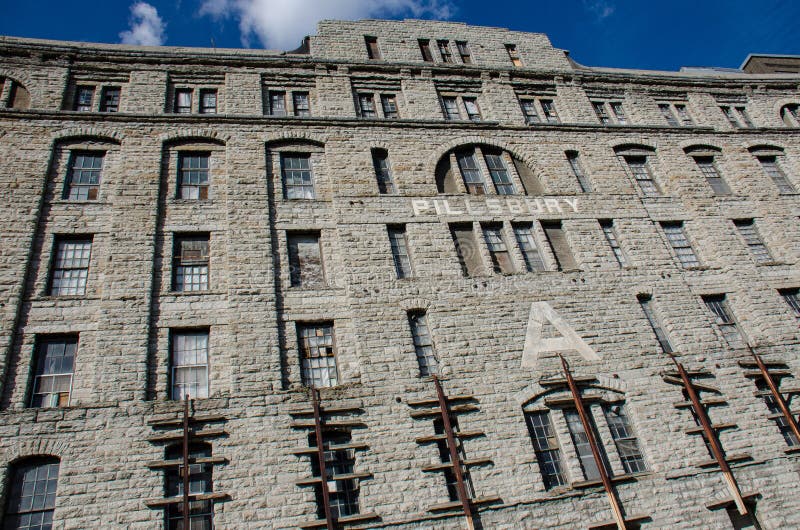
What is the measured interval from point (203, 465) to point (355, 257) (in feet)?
21.8

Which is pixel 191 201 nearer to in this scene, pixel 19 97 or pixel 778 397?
pixel 19 97

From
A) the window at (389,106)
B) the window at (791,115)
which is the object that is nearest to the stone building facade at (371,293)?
the window at (389,106)

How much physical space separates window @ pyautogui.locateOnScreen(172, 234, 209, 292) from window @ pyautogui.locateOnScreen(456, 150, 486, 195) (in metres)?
8.89

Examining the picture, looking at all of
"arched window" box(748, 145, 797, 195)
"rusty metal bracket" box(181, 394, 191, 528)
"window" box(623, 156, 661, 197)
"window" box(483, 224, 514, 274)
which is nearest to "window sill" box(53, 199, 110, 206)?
"rusty metal bracket" box(181, 394, 191, 528)

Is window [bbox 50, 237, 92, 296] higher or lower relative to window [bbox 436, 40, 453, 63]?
lower

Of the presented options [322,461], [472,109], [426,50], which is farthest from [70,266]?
[426,50]

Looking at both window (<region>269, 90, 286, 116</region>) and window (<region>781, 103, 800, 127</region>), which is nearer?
window (<region>269, 90, 286, 116</region>)

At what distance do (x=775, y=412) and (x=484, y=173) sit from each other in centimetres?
1135

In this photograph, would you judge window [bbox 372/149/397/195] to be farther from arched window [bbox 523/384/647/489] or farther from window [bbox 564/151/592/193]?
arched window [bbox 523/384/647/489]

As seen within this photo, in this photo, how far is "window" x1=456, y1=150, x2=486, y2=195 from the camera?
1745cm

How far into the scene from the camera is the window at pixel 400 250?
49.3 ft

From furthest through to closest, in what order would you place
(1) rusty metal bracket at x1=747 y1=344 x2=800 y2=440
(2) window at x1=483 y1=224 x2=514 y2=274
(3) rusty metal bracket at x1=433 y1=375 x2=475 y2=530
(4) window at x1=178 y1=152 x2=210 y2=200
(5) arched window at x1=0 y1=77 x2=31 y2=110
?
1. (5) arched window at x1=0 y1=77 x2=31 y2=110
2. (2) window at x1=483 y1=224 x2=514 y2=274
3. (4) window at x1=178 y1=152 x2=210 y2=200
4. (1) rusty metal bracket at x1=747 y1=344 x2=800 y2=440
5. (3) rusty metal bracket at x1=433 y1=375 x2=475 y2=530

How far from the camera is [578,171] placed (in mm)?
18891

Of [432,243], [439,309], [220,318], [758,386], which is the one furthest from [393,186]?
[758,386]
